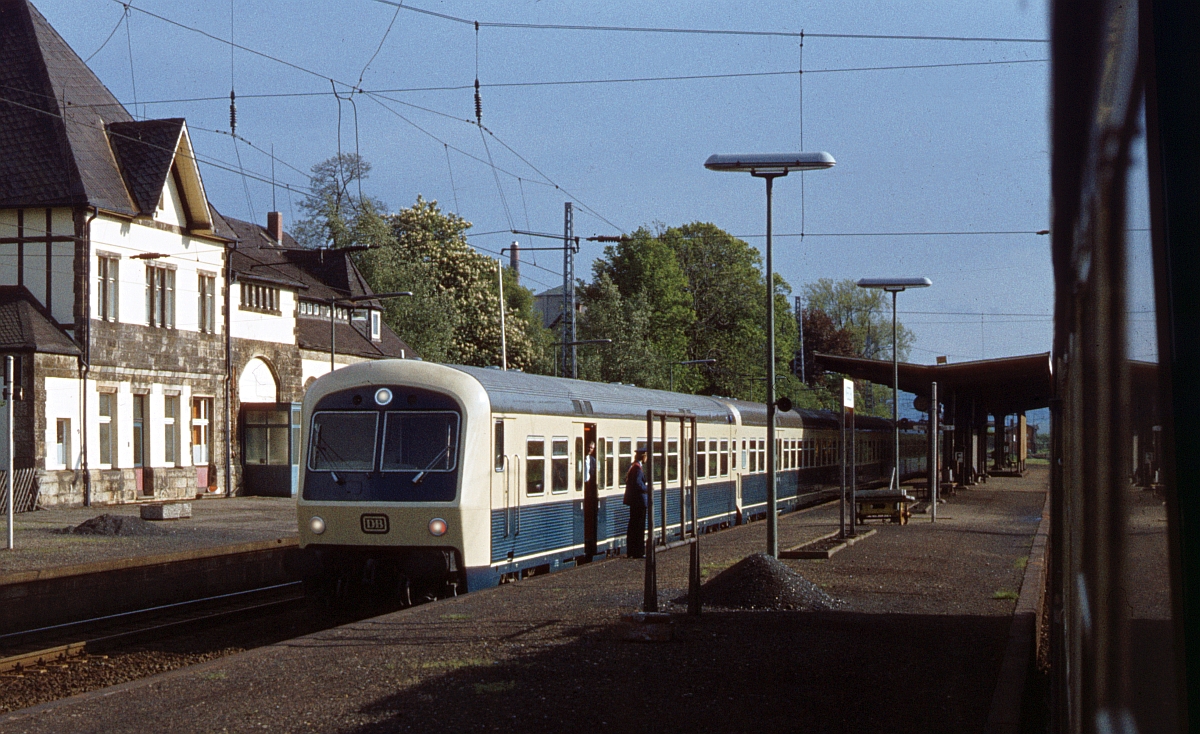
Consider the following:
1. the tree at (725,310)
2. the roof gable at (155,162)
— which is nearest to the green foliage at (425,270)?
the tree at (725,310)

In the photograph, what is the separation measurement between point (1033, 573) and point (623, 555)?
671 centimetres

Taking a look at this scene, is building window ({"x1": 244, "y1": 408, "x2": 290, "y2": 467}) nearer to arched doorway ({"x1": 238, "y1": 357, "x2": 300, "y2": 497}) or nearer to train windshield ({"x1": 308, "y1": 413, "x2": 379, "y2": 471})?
arched doorway ({"x1": 238, "y1": 357, "x2": 300, "y2": 497})

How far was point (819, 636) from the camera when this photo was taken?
37.9ft

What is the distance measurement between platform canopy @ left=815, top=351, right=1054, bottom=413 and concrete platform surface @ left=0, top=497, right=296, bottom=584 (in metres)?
17.5

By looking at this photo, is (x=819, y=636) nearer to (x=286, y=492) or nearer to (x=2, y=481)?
(x=2, y=481)

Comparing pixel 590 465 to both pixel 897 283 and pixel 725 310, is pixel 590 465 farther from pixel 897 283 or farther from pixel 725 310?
pixel 725 310

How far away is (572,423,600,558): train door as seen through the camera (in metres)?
19.2

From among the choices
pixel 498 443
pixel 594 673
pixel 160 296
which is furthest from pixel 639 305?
pixel 594 673

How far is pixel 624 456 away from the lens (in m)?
21.4

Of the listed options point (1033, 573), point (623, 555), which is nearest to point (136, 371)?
point (623, 555)

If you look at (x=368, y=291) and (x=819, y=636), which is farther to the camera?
(x=368, y=291)

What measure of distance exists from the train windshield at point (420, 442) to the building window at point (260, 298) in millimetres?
29912

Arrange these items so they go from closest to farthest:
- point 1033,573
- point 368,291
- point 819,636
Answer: point 819,636, point 1033,573, point 368,291

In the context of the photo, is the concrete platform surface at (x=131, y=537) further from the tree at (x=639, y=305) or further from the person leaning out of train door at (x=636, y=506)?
the tree at (x=639, y=305)
